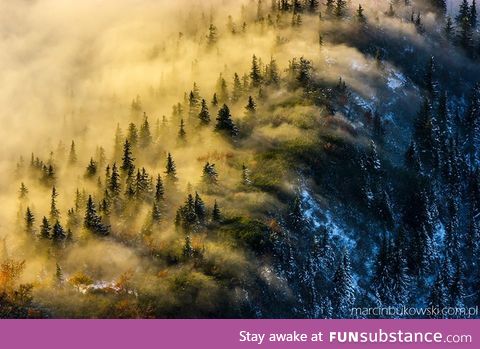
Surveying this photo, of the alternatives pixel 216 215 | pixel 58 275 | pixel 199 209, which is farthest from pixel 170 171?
pixel 58 275

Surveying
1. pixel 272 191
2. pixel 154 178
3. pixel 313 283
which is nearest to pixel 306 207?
pixel 272 191

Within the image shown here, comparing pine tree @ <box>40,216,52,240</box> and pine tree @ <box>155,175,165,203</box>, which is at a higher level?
pine tree @ <box>155,175,165,203</box>

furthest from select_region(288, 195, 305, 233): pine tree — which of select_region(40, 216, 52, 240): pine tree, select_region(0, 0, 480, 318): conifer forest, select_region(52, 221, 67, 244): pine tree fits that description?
select_region(40, 216, 52, 240): pine tree

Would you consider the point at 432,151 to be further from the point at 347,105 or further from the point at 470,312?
the point at 470,312

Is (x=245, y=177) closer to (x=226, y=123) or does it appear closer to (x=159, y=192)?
(x=159, y=192)

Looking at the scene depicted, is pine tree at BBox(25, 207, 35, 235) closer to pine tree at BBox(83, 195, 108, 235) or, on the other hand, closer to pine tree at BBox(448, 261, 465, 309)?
pine tree at BBox(83, 195, 108, 235)

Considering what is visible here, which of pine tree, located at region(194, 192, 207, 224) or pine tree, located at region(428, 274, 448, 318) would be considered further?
pine tree, located at region(428, 274, 448, 318)

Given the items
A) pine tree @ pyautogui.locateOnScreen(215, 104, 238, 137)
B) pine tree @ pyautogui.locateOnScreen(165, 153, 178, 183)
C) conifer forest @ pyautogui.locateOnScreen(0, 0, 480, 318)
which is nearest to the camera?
conifer forest @ pyautogui.locateOnScreen(0, 0, 480, 318)

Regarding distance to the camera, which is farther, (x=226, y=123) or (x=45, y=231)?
(x=226, y=123)
